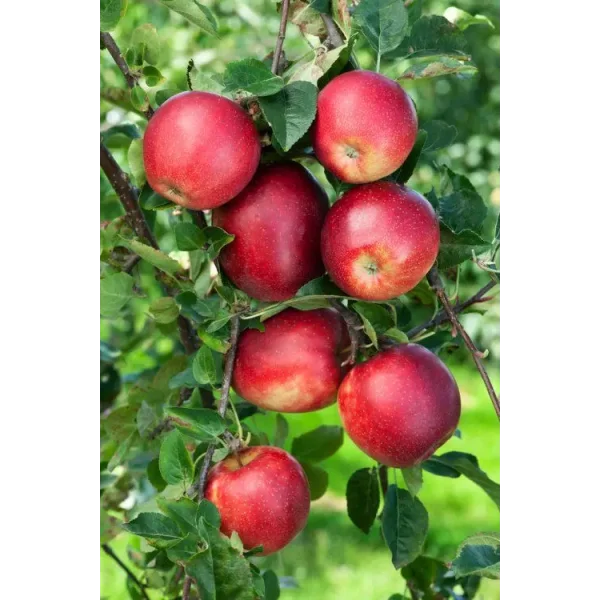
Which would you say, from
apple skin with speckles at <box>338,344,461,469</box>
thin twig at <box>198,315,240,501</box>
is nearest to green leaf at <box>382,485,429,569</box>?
apple skin with speckles at <box>338,344,461,469</box>

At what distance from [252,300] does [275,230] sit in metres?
0.08

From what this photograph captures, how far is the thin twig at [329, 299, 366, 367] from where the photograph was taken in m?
0.80

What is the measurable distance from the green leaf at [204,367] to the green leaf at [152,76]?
0.25 meters

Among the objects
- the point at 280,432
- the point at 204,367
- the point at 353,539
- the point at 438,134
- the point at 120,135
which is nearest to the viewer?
the point at 204,367

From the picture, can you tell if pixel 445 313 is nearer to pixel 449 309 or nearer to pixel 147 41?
pixel 449 309

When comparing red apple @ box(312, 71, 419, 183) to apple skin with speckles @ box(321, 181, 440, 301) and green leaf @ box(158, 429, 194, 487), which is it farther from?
green leaf @ box(158, 429, 194, 487)

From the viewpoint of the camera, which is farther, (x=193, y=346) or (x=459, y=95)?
(x=459, y=95)

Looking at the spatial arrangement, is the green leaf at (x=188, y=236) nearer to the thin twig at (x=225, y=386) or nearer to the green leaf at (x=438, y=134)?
the thin twig at (x=225, y=386)

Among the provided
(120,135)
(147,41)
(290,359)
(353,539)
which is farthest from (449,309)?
(353,539)

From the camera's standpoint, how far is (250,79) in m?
0.66
